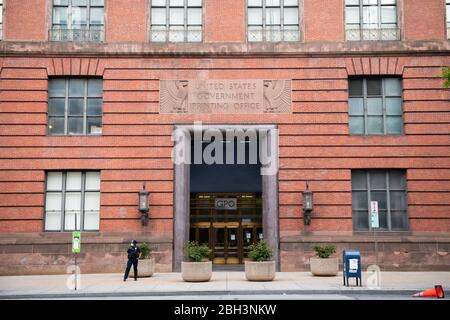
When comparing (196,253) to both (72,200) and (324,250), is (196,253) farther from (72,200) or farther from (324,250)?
(72,200)

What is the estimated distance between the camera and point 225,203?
27.5 meters

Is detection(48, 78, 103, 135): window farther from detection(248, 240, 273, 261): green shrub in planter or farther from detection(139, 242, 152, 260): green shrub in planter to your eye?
detection(248, 240, 273, 261): green shrub in planter

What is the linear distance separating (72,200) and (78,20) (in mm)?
8944

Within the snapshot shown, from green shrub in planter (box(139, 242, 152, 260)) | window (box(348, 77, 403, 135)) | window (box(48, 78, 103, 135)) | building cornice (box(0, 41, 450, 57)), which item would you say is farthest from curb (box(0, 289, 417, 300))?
building cornice (box(0, 41, 450, 57))

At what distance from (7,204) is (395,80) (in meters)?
19.6

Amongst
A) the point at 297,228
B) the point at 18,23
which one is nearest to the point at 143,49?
the point at 18,23

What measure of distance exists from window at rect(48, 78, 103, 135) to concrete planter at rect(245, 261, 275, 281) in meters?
10.3

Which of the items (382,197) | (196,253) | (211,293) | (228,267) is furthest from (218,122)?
(211,293)

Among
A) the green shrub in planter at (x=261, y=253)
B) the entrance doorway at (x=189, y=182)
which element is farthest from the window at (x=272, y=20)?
the green shrub in planter at (x=261, y=253)

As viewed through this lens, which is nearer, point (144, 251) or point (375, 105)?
point (144, 251)

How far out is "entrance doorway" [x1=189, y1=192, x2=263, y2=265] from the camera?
1077 inches

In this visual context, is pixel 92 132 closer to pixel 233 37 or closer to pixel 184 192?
pixel 184 192

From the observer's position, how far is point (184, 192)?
24484mm
